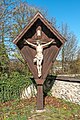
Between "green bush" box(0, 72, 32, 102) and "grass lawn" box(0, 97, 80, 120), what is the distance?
0.99m

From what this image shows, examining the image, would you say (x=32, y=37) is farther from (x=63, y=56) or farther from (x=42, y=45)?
(x=63, y=56)

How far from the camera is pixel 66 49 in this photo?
31016mm

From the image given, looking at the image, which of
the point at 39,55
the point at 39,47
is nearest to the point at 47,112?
the point at 39,55

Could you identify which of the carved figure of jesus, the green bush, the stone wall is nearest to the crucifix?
the carved figure of jesus

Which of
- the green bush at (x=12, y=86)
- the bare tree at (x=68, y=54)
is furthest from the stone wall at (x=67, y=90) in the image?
the bare tree at (x=68, y=54)

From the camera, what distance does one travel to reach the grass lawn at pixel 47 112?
777 cm

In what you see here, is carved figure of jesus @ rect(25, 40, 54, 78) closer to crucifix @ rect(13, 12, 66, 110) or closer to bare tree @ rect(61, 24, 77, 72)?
crucifix @ rect(13, 12, 66, 110)

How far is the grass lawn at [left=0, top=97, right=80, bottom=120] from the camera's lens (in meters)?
7.77

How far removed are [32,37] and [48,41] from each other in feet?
2.43

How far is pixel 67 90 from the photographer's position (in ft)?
34.9

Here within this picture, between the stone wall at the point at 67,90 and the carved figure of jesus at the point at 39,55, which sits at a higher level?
the carved figure of jesus at the point at 39,55

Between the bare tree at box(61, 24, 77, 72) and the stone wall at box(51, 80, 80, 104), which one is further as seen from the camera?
the bare tree at box(61, 24, 77, 72)

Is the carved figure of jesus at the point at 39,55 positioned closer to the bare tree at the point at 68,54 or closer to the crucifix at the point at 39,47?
the crucifix at the point at 39,47

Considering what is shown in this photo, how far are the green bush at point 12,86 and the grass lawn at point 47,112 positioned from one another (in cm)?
99
